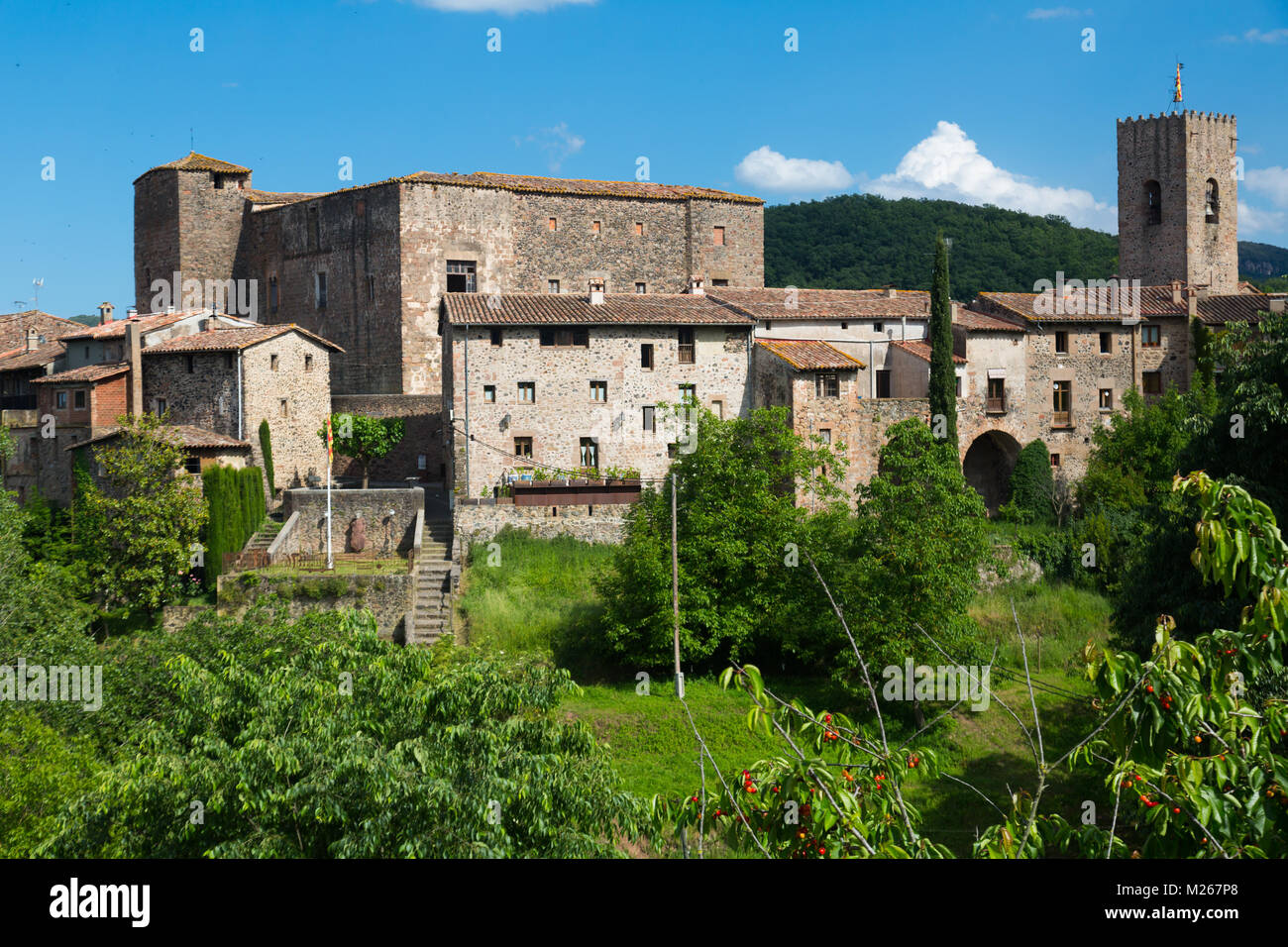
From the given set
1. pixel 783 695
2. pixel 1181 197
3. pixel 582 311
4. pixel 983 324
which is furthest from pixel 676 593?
pixel 1181 197

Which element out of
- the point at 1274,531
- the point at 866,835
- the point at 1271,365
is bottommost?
the point at 866,835

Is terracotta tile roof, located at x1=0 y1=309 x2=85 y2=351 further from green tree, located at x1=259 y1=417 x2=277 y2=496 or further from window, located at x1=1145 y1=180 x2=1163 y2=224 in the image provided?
window, located at x1=1145 y1=180 x2=1163 y2=224

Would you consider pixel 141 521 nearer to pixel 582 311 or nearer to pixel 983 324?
pixel 582 311

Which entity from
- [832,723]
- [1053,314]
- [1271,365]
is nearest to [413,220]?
[1053,314]

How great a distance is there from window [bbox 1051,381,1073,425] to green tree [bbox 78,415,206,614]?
2786cm

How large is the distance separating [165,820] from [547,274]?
3789 cm

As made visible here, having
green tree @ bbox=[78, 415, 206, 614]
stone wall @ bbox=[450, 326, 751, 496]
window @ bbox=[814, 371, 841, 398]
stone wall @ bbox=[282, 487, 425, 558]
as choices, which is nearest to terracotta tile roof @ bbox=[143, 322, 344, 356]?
green tree @ bbox=[78, 415, 206, 614]

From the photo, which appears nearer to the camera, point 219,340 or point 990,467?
point 219,340

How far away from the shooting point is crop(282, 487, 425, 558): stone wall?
32906 mm

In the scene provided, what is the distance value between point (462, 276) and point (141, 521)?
18844 mm

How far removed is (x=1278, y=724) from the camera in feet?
18.2

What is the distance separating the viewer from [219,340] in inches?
1393

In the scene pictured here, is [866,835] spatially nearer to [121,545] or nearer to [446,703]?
[446,703]

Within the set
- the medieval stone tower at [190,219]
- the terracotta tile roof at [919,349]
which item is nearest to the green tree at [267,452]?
the medieval stone tower at [190,219]
